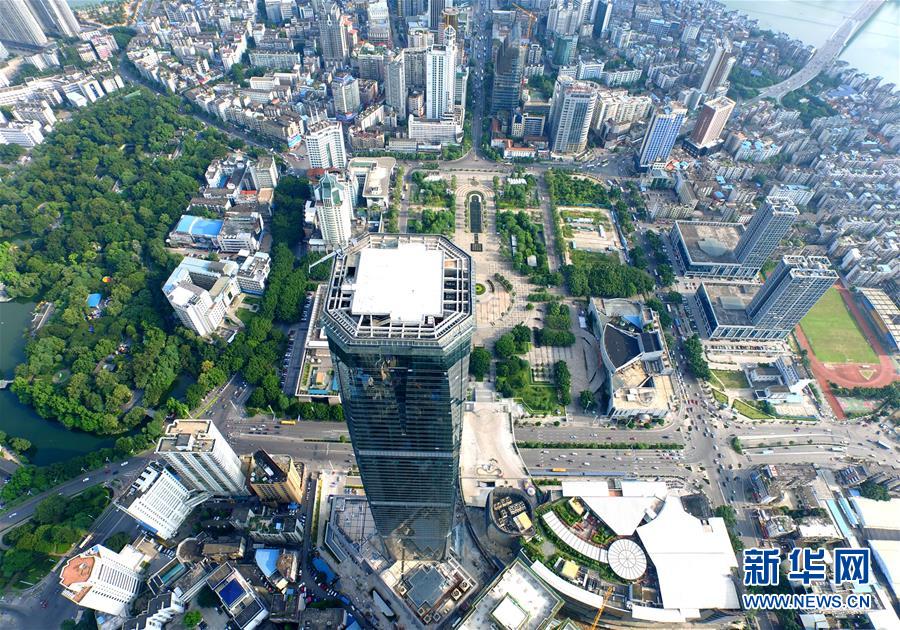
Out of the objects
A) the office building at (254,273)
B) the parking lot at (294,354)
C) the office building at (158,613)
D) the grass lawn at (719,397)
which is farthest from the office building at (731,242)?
the office building at (158,613)

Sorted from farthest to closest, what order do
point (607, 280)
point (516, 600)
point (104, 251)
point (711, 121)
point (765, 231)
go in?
point (711, 121) → point (104, 251) → point (607, 280) → point (765, 231) → point (516, 600)

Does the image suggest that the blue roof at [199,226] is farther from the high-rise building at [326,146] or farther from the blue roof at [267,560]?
the blue roof at [267,560]

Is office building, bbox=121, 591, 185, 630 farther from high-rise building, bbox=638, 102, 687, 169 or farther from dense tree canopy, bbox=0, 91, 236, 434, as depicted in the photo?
high-rise building, bbox=638, 102, 687, 169

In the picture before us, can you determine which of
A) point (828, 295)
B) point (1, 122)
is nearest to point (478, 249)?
point (828, 295)

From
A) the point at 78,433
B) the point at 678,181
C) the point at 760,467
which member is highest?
the point at 678,181

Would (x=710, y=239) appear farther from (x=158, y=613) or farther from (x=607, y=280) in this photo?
(x=158, y=613)

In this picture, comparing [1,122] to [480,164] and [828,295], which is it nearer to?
[480,164]

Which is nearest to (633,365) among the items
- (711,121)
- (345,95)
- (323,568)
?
(323,568)
